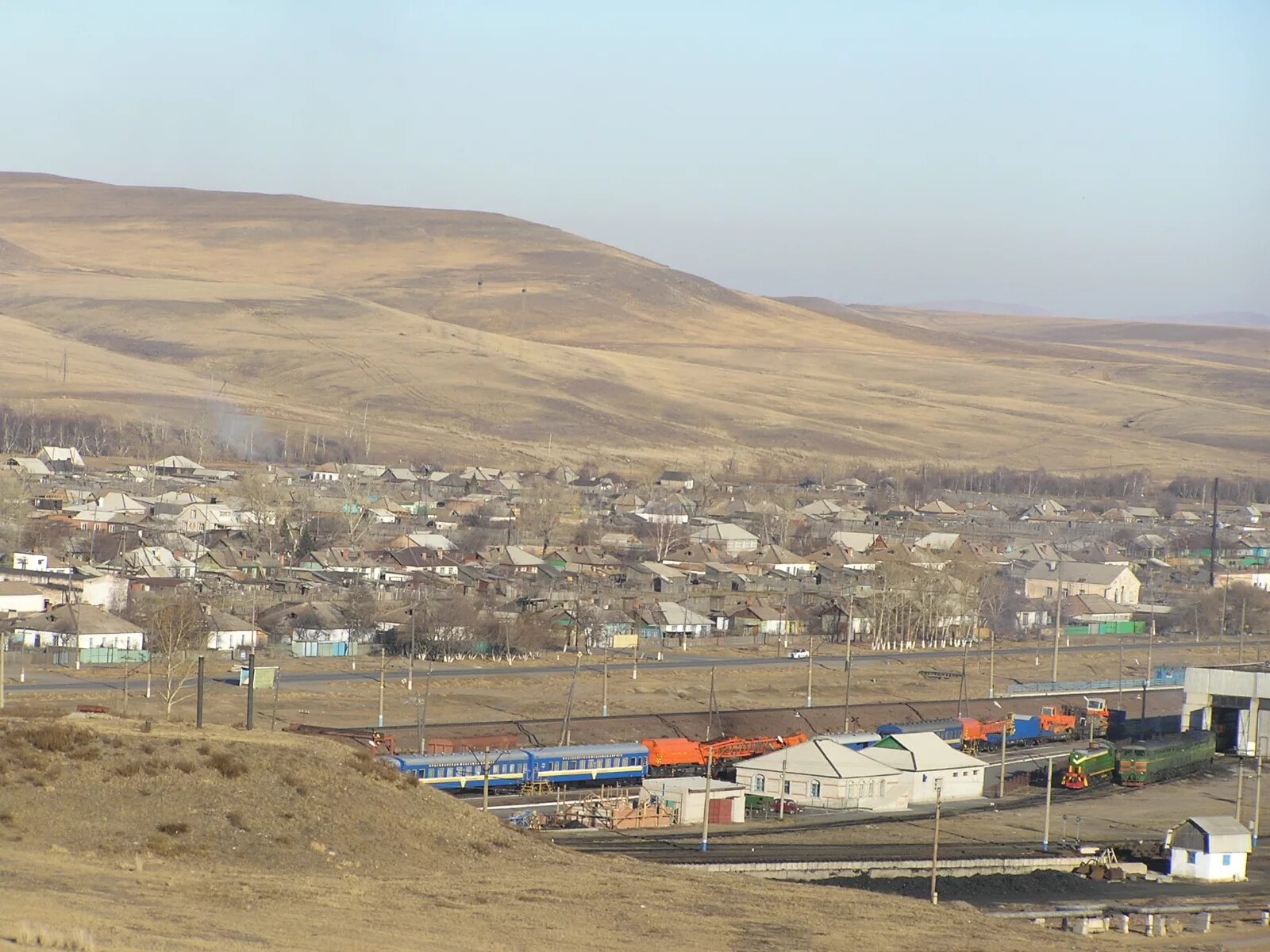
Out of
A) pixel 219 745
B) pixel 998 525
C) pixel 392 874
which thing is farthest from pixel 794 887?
pixel 998 525

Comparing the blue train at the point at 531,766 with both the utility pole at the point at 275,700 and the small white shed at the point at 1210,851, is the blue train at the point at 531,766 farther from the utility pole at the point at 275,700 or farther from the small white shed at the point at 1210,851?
the small white shed at the point at 1210,851

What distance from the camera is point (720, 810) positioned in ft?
104

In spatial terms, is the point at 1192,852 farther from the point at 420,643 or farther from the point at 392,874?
the point at 420,643

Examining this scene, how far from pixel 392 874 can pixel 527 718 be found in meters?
18.4

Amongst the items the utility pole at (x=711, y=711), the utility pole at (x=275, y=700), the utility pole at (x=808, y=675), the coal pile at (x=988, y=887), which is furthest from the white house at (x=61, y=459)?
the coal pile at (x=988, y=887)

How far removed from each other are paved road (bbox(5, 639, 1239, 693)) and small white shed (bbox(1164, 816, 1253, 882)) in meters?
20.4

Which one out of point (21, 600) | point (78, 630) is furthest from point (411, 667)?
point (21, 600)

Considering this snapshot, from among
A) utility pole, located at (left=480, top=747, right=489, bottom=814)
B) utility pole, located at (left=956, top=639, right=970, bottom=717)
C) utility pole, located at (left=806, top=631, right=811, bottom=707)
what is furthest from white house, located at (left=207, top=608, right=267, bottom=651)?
utility pole, located at (left=956, top=639, right=970, bottom=717)

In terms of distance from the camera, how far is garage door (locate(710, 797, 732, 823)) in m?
31.6

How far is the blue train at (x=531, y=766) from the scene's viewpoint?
1244 inches

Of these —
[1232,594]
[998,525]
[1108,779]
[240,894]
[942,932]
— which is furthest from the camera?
[998,525]

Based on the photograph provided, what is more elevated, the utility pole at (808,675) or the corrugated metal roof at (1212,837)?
the corrugated metal roof at (1212,837)

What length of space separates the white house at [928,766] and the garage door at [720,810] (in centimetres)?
443

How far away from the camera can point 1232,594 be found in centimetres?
7044
